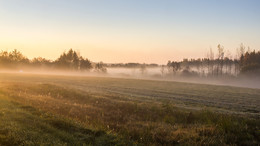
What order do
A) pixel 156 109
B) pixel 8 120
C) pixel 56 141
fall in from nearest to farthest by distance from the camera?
pixel 56 141 → pixel 8 120 → pixel 156 109

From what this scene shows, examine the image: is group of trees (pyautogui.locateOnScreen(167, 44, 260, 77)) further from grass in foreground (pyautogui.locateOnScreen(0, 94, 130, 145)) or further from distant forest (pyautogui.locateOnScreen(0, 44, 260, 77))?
grass in foreground (pyautogui.locateOnScreen(0, 94, 130, 145))

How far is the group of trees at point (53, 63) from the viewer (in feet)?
423

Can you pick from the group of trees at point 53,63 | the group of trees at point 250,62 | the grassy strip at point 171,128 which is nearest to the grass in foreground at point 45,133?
the grassy strip at point 171,128

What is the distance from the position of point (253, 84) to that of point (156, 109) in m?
99.1

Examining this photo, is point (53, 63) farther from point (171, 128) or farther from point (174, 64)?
point (171, 128)

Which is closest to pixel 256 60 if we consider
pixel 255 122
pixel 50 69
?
pixel 255 122

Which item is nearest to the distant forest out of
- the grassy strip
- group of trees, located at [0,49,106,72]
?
group of trees, located at [0,49,106,72]

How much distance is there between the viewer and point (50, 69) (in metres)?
148

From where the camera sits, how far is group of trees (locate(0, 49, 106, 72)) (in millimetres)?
129000

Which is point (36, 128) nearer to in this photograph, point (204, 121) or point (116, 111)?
point (116, 111)

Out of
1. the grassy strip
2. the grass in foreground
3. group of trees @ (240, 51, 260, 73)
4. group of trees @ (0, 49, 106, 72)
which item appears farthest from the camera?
group of trees @ (0, 49, 106, 72)

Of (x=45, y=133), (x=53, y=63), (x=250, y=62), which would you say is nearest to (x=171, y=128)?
(x=45, y=133)

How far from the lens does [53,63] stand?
500 feet

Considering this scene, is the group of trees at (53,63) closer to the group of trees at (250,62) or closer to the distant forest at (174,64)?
the distant forest at (174,64)
